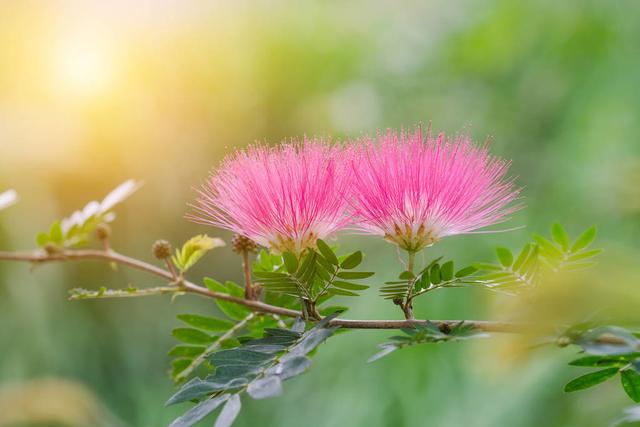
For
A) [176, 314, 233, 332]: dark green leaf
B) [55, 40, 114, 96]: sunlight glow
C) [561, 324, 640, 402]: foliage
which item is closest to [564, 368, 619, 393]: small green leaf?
[561, 324, 640, 402]: foliage

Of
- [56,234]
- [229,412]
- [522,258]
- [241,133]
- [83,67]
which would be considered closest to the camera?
[229,412]

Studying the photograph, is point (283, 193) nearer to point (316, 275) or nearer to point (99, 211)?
point (316, 275)

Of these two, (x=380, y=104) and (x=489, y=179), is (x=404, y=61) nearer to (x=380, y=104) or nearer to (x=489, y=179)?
(x=380, y=104)

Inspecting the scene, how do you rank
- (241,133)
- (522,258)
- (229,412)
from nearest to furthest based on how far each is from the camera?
1. (229,412)
2. (522,258)
3. (241,133)

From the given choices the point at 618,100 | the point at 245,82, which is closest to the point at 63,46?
the point at 245,82

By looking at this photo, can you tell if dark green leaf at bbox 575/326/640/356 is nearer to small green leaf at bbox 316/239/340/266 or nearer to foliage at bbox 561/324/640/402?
foliage at bbox 561/324/640/402

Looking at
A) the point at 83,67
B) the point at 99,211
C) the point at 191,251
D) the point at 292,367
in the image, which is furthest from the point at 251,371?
the point at 83,67
